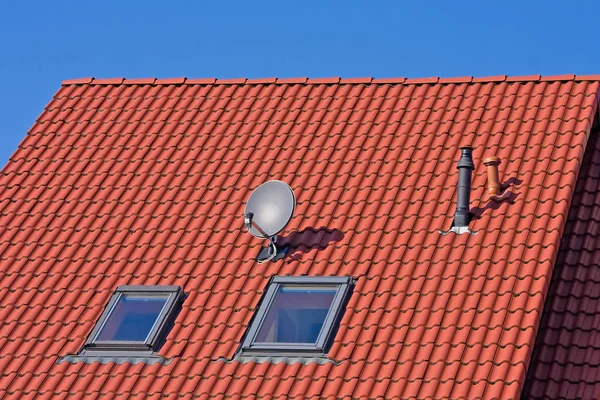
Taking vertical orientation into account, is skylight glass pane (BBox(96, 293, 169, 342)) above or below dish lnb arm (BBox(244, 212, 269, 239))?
below

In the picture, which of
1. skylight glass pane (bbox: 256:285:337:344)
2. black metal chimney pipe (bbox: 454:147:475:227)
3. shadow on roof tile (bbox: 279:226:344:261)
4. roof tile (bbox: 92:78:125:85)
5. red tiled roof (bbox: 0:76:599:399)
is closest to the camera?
red tiled roof (bbox: 0:76:599:399)

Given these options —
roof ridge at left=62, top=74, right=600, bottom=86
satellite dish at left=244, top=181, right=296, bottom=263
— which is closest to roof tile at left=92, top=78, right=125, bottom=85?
roof ridge at left=62, top=74, right=600, bottom=86

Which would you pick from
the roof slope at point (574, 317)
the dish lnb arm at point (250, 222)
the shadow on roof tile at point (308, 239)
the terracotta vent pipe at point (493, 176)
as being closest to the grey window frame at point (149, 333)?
the dish lnb arm at point (250, 222)

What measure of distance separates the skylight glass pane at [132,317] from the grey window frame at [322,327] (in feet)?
4.52

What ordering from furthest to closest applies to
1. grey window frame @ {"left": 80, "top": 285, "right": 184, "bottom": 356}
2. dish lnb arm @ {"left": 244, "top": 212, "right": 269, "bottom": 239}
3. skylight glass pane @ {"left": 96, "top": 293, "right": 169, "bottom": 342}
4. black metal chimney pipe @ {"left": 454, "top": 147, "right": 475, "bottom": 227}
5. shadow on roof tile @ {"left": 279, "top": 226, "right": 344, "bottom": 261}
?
shadow on roof tile @ {"left": 279, "top": 226, "right": 344, "bottom": 261}
dish lnb arm @ {"left": 244, "top": 212, "right": 269, "bottom": 239}
black metal chimney pipe @ {"left": 454, "top": 147, "right": 475, "bottom": 227}
skylight glass pane @ {"left": 96, "top": 293, "right": 169, "bottom": 342}
grey window frame @ {"left": 80, "top": 285, "right": 184, "bottom": 356}

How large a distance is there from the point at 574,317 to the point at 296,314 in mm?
3441

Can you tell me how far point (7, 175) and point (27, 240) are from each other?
6.12 feet

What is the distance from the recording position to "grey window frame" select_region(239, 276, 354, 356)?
50.0ft

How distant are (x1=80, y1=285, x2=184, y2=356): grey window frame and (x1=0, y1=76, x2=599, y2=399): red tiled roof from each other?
0.49 ft

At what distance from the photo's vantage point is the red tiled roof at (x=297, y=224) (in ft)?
48.9

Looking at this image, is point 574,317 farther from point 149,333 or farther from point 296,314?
point 149,333

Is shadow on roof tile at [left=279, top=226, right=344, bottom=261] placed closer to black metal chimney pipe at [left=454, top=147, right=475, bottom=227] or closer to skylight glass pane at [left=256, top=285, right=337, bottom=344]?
skylight glass pane at [left=256, top=285, right=337, bottom=344]

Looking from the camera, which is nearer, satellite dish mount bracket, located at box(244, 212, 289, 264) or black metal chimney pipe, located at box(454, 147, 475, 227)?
black metal chimney pipe, located at box(454, 147, 475, 227)

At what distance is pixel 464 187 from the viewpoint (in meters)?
16.6
